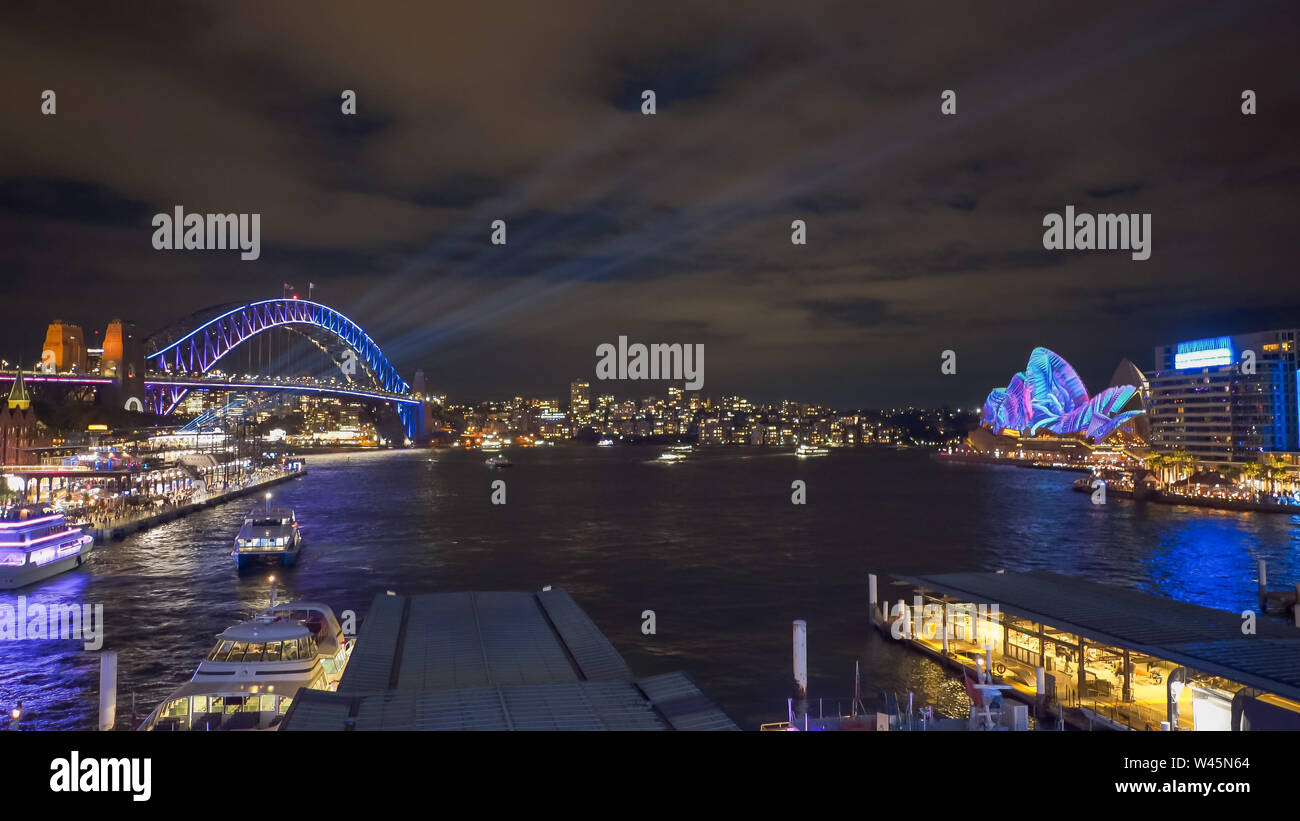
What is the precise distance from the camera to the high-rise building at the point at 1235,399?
188ft

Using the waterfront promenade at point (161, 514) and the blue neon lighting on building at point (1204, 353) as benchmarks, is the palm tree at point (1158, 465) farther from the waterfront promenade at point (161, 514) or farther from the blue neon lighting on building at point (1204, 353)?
the waterfront promenade at point (161, 514)

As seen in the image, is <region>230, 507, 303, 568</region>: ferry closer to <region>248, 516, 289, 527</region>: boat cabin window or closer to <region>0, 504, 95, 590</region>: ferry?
<region>248, 516, 289, 527</region>: boat cabin window

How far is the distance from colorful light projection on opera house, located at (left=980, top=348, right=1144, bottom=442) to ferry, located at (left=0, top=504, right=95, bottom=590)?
8420 centimetres

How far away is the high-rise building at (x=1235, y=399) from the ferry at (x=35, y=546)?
6281cm

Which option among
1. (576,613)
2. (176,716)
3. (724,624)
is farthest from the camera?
(724,624)

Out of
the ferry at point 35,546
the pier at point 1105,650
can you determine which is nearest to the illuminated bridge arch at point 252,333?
the ferry at point 35,546

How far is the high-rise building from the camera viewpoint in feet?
188

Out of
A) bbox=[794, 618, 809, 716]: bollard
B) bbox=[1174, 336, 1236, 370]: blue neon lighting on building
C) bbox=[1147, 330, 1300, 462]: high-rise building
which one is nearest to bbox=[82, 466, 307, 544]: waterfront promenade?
bbox=[794, 618, 809, 716]: bollard

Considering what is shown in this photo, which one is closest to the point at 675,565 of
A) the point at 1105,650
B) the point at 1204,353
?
the point at 1105,650
